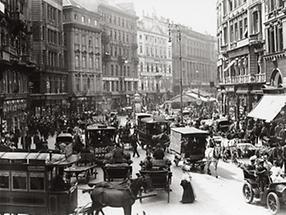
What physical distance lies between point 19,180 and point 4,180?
A: 0.39 metres

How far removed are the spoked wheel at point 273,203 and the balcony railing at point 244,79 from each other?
1940 centimetres

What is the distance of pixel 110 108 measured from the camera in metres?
53.1

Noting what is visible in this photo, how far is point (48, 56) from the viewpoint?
47.7m

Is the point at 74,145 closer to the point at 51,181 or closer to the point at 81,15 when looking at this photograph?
the point at 51,181

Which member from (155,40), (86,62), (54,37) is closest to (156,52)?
(155,40)

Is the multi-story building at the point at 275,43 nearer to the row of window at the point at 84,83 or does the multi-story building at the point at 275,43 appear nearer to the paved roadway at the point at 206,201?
the paved roadway at the point at 206,201

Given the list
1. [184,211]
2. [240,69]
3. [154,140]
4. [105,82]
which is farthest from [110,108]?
[184,211]

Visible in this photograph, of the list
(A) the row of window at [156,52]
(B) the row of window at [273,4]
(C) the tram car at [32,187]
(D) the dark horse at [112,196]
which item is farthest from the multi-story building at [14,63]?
(D) the dark horse at [112,196]

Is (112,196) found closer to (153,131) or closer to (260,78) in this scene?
(153,131)

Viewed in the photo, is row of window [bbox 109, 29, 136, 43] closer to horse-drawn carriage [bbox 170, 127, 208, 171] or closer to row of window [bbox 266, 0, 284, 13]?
row of window [bbox 266, 0, 284, 13]

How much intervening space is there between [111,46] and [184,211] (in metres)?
49.7

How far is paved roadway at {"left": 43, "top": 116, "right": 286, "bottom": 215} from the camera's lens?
38.7 feet

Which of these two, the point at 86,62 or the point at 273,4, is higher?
the point at 273,4

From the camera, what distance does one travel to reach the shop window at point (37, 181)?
10.0 meters
